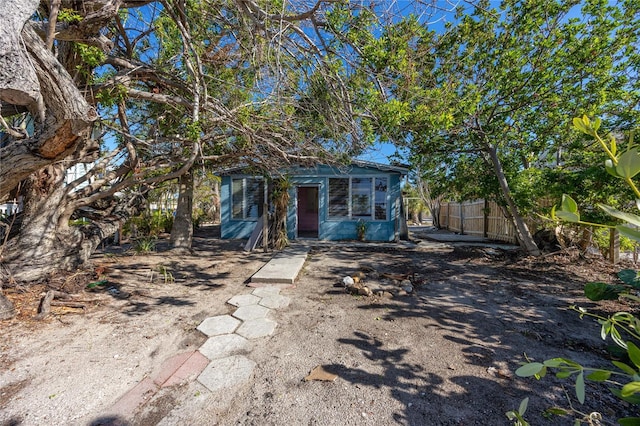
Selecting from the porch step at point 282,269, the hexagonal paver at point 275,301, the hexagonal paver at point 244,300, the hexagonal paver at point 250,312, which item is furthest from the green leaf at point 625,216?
the porch step at point 282,269

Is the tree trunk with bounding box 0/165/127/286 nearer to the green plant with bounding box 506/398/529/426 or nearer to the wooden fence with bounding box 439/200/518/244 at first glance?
the green plant with bounding box 506/398/529/426

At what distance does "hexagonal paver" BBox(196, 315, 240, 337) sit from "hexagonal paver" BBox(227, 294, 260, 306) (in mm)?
384

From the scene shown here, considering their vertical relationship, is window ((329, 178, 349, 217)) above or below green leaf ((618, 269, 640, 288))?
above

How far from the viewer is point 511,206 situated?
5.94 metres

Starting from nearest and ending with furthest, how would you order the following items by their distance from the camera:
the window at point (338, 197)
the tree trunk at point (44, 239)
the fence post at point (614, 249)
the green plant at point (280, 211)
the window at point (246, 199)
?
the tree trunk at point (44, 239)
the fence post at point (614, 249)
the green plant at point (280, 211)
the window at point (338, 197)
the window at point (246, 199)

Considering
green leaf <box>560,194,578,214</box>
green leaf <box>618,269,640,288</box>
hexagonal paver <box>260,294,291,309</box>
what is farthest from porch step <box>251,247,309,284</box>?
green leaf <box>560,194,578,214</box>

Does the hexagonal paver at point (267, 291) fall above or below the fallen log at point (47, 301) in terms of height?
below

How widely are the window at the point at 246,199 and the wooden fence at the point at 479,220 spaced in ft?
24.8

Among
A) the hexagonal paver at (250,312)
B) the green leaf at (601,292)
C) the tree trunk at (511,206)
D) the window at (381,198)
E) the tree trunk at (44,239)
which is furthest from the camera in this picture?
the window at (381,198)

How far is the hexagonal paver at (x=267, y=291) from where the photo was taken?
12.8 feet

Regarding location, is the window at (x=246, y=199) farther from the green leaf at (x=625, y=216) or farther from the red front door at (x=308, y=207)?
the green leaf at (x=625, y=216)

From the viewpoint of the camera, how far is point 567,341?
265 centimetres

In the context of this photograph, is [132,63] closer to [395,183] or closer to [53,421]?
[53,421]

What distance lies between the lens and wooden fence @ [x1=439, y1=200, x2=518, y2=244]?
907 cm
